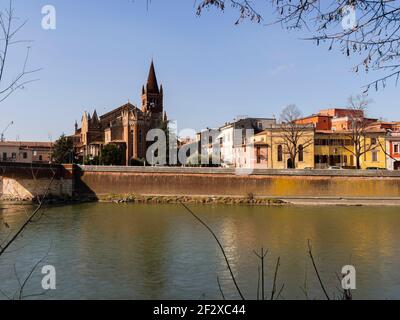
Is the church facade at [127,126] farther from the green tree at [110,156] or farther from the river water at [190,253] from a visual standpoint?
the river water at [190,253]

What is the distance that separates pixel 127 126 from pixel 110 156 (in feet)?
32.7

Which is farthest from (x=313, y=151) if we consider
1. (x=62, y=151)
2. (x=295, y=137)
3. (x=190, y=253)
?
(x=190, y=253)

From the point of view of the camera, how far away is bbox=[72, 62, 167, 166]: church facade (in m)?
66.4

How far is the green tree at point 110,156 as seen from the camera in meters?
57.3

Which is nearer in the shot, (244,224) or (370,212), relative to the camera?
(244,224)

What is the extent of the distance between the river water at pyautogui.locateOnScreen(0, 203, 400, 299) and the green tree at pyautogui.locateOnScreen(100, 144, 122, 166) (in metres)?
25.1

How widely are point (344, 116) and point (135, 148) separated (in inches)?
1216

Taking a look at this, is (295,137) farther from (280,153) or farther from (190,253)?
(190,253)

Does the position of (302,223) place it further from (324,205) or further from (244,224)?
(324,205)

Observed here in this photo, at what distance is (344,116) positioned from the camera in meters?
62.0

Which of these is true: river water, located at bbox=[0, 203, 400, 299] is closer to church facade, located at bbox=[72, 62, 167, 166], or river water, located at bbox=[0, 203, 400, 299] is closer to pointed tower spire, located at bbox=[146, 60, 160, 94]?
church facade, located at bbox=[72, 62, 167, 166]

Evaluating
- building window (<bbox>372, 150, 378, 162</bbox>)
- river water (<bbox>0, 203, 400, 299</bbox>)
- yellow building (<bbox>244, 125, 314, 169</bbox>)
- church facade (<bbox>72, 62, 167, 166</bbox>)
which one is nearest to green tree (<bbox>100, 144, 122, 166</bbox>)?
church facade (<bbox>72, 62, 167, 166</bbox>)
